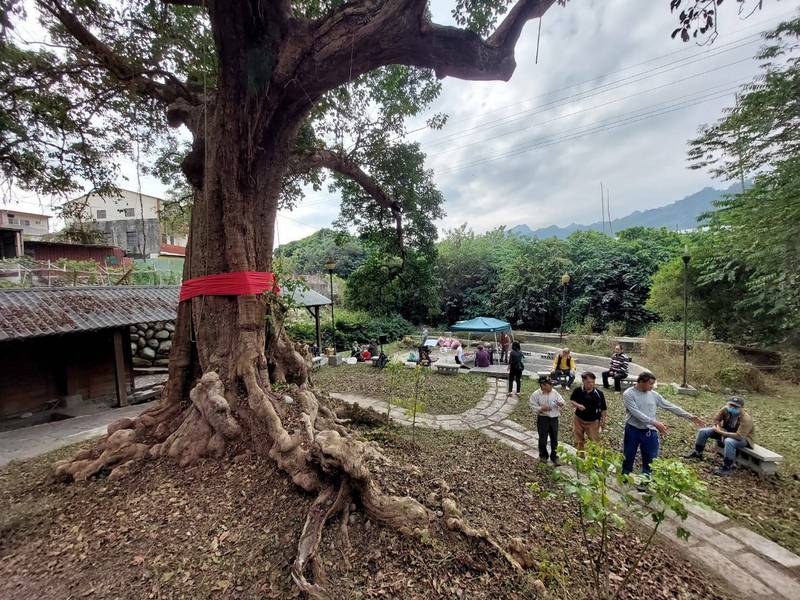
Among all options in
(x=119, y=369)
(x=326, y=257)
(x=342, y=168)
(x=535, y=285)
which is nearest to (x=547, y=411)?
(x=342, y=168)

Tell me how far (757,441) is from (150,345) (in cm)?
1820

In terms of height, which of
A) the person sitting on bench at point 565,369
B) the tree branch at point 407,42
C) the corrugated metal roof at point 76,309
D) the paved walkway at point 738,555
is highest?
the tree branch at point 407,42

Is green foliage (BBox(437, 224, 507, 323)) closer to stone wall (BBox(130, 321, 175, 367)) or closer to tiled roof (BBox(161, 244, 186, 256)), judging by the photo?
stone wall (BBox(130, 321, 175, 367))

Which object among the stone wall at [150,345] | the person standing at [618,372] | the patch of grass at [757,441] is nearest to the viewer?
the patch of grass at [757,441]

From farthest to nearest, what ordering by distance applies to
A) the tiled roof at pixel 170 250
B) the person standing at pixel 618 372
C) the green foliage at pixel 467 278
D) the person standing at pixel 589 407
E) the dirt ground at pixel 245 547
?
the tiled roof at pixel 170 250 → the green foliage at pixel 467 278 → the person standing at pixel 618 372 → the person standing at pixel 589 407 → the dirt ground at pixel 245 547

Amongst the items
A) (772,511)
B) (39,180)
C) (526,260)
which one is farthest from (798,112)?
(39,180)

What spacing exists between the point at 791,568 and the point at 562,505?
1.87m

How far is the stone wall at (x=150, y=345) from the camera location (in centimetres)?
1302

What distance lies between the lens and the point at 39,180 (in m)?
5.96

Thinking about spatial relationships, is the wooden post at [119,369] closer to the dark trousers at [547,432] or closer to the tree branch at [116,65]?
the tree branch at [116,65]

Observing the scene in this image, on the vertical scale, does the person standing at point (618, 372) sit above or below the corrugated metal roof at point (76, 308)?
below

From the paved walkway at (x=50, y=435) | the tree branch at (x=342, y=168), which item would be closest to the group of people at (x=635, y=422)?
the tree branch at (x=342, y=168)

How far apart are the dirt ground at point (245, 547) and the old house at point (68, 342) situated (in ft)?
16.8

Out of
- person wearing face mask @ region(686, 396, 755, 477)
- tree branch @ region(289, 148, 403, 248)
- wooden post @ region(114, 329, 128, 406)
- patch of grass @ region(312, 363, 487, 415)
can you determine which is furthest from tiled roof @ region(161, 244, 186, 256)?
person wearing face mask @ region(686, 396, 755, 477)
